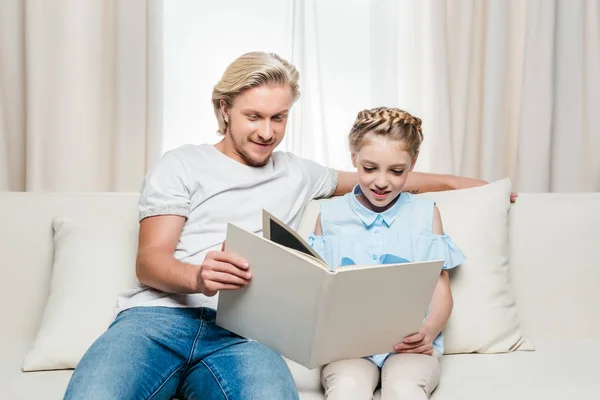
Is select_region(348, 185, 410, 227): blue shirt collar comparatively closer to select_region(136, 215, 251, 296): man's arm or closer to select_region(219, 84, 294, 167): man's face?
select_region(219, 84, 294, 167): man's face

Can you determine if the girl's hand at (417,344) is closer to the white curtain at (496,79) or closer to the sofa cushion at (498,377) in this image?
the sofa cushion at (498,377)

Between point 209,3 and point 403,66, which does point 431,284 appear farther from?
point 209,3

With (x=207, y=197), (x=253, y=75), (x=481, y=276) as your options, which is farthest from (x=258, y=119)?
(x=481, y=276)

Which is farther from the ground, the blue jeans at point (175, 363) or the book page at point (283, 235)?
the book page at point (283, 235)

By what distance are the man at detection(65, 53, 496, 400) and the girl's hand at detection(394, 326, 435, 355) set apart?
263 mm

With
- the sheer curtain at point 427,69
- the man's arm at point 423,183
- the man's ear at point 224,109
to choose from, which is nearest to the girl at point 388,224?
the man's arm at point 423,183

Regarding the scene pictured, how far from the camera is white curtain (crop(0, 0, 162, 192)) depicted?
250 centimetres

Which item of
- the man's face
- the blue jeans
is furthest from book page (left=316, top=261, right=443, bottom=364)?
the man's face

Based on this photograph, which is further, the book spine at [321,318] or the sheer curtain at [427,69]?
the sheer curtain at [427,69]

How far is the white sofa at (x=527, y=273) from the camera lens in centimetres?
182

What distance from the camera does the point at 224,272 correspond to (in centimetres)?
139

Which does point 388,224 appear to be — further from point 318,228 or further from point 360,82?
point 360,82

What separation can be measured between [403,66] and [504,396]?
4.94 ft

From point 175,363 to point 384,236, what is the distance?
60cm
